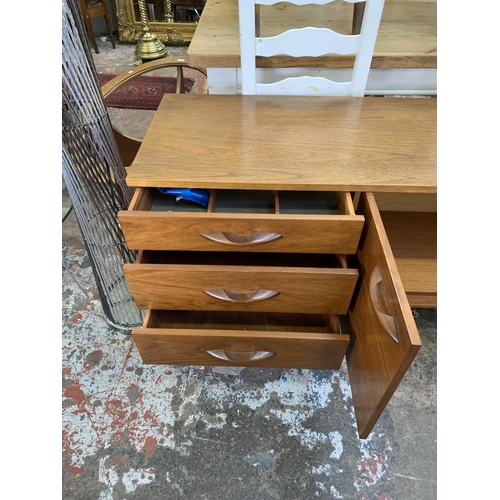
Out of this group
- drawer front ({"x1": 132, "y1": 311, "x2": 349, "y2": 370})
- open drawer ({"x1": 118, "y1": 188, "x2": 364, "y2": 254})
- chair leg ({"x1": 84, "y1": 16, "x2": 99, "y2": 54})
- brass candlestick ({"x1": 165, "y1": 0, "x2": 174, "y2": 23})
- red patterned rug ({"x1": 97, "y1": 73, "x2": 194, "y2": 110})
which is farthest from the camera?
brass candlestick ({"x1": 165, "y1": 0, "x2": 174, "y2": 23})

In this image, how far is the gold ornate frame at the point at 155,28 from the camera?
9.71 ft

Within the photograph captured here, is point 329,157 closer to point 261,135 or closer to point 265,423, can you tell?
point 261,135

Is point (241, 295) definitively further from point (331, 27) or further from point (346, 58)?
point (331, 27)

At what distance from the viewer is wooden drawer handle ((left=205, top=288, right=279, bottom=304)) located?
0.76 metres

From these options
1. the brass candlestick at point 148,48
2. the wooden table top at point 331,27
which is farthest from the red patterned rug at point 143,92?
the wooden table top at point 331,27

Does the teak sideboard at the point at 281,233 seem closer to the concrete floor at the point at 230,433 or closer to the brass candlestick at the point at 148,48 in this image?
the concrete floor at the point at 230,433

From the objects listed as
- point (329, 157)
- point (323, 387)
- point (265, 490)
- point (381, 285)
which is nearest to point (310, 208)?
point (329, 157)

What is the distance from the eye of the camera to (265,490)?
2.72ft

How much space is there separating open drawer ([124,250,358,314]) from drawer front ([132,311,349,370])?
0.18 feet

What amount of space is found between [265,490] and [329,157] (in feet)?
2.43

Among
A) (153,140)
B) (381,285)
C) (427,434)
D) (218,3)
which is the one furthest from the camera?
(218,3)

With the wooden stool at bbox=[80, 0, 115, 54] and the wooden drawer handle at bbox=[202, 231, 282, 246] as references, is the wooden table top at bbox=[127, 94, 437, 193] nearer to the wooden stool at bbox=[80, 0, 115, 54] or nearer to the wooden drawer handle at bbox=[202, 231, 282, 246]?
the wooden drawer handle at bbox=[202, 231, 282, 246]

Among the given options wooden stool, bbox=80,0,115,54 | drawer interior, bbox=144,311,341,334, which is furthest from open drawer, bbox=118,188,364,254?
wooden stool, bbox=80,0,115,54

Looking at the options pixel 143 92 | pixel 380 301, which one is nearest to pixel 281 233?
pixel 380 301
